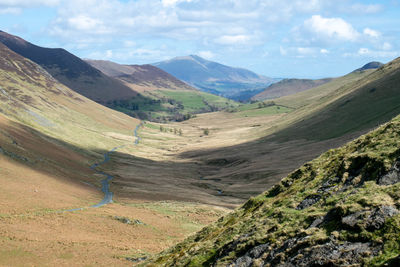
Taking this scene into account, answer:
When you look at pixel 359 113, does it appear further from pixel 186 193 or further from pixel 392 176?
pixel 392 176

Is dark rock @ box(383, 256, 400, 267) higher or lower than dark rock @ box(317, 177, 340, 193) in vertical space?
lower

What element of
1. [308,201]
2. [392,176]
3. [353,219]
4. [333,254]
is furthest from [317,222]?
[392,176]

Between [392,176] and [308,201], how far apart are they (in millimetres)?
5239

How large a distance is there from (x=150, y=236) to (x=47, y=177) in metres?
50.4

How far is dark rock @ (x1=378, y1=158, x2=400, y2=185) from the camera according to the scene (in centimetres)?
2092

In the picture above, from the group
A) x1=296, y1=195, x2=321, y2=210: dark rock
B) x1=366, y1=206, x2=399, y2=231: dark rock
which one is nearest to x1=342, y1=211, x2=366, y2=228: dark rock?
x1=366, y1=206, x2=399, y2=231: dark rock

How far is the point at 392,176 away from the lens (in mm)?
21219

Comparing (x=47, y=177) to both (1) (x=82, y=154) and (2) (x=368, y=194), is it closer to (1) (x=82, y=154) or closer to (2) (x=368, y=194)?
(1) (x=82, y=154)

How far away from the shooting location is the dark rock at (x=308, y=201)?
Result: 23.7 meters

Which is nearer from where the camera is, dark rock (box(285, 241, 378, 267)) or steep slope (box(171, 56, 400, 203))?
dark rock (box(285, 241, 378, 267))

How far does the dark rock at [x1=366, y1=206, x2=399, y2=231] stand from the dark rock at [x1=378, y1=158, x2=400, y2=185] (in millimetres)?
3929

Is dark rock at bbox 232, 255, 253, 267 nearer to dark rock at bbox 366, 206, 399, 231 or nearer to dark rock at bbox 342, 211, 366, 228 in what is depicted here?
dark rock at bbox 342, 211, 366, 228

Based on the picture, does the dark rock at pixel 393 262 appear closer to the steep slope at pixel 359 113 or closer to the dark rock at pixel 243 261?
the dark rock at pixel 243 261

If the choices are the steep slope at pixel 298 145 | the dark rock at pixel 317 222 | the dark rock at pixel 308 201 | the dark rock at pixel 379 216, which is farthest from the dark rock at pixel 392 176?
the steep slope at pixel 298 145
